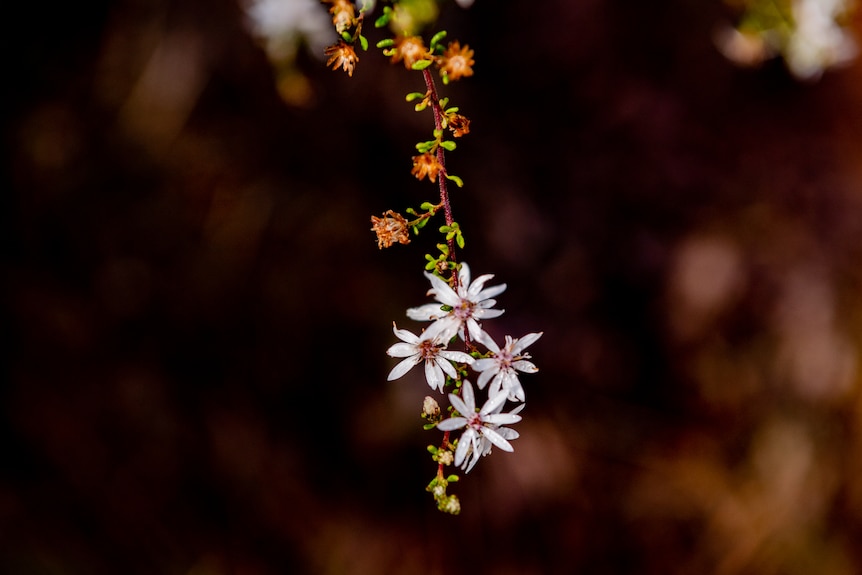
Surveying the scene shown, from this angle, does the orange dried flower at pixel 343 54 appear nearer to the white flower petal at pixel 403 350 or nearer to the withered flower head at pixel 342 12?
the withered flower head at pixel 342 12

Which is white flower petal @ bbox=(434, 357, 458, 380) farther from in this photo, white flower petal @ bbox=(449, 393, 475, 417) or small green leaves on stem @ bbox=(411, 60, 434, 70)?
small green leaves on stem @ bbox=(411, 60, 434, 70)

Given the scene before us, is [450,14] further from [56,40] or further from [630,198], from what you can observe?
[56,40]

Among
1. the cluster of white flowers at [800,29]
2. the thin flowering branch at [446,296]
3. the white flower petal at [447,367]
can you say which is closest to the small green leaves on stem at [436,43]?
the thin flowering branch at [446,296]

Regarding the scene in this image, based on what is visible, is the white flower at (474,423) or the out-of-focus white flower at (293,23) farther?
the out-of-focus white flower at (293,23)

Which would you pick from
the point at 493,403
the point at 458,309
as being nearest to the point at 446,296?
the point at 458,309

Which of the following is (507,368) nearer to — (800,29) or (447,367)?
(447,367)

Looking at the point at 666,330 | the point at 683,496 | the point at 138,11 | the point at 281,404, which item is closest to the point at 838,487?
the point at 683,496
